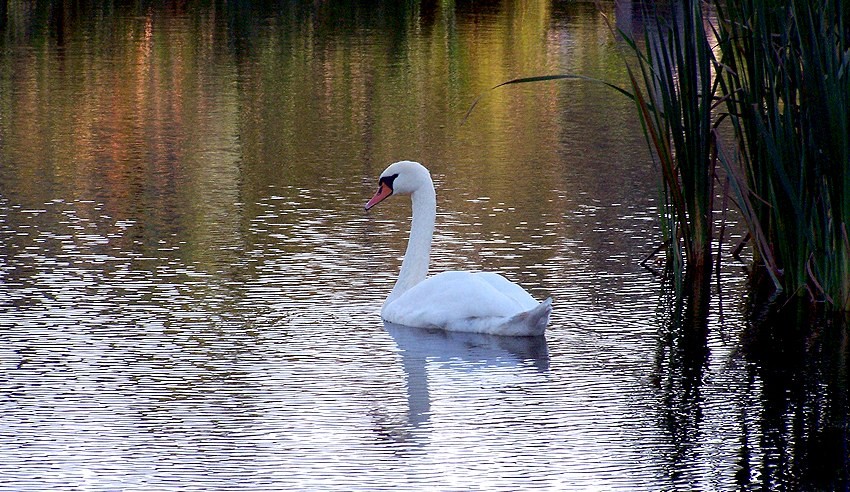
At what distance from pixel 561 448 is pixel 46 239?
180 inches

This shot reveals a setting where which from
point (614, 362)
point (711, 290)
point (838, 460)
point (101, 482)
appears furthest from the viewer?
point (711, 290)

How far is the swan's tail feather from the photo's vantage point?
7.24 metres

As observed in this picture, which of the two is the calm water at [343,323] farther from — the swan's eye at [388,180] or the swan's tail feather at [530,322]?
the swan's eye at [388,180]

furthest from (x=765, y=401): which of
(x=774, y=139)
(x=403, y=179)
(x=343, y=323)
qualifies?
(x=403, y=179)

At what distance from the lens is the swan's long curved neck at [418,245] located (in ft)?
26.9

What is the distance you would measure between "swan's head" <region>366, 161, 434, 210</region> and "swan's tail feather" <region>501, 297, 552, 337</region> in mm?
1201

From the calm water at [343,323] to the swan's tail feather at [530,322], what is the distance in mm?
64

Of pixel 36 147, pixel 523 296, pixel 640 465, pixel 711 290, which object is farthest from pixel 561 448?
pixel 36 147

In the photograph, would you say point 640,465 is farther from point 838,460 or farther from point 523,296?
point 523,296

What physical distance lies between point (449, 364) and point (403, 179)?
1697mm

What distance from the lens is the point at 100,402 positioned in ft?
20.5

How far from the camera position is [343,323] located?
770 centimetres

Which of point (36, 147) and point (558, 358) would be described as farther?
point (36, 147)

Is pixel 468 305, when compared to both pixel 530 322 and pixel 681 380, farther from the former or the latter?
pixel 681 380
